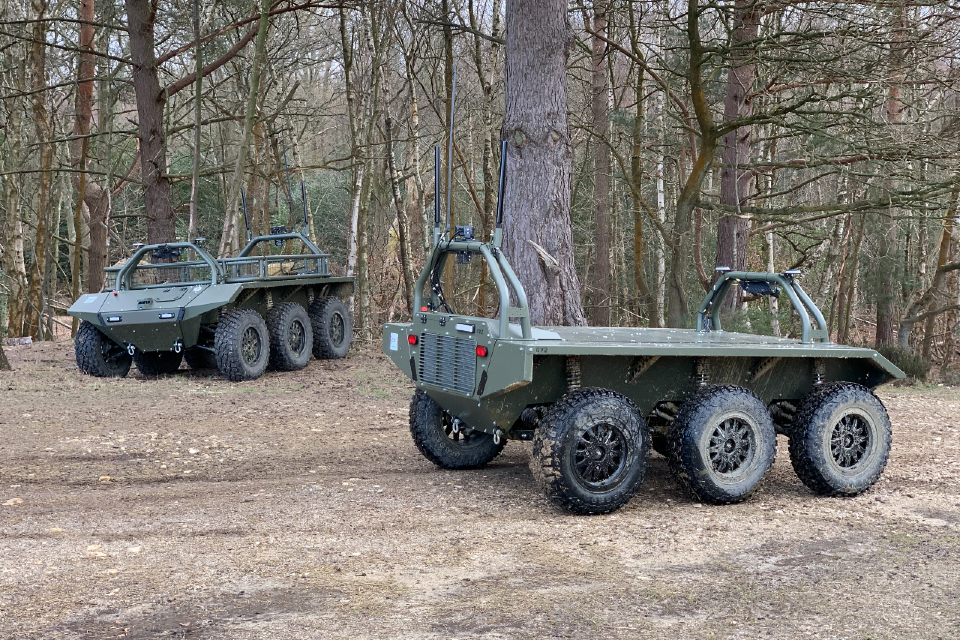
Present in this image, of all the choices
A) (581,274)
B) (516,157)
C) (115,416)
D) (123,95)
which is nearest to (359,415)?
(115,416)

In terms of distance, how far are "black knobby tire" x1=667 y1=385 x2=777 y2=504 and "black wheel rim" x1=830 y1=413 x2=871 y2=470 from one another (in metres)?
0.52

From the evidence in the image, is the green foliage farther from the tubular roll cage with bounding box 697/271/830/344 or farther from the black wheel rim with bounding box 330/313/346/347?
the black wheel rim with bounding box 330/313/346/347

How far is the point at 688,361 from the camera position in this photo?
19.4ft

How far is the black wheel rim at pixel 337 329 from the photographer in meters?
14.1

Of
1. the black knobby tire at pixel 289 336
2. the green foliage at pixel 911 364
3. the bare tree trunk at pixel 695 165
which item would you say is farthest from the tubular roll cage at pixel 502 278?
the green foliage at pixel 911 364

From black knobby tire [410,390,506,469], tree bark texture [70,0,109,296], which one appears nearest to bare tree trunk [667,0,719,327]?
black knobby tire [410,390,506,469]

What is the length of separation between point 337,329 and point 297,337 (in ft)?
3.68

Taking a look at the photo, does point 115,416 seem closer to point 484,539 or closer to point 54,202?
point 484,539

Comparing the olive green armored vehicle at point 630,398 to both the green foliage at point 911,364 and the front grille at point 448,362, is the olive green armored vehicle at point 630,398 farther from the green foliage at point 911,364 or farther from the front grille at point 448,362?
the green foliage at point 911,364

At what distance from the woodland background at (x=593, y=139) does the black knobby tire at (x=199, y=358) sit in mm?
1809

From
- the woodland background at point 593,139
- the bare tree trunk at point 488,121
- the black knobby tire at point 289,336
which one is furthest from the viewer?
the bare tree trunk at point 488,121

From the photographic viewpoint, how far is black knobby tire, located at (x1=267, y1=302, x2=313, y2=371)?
12.7 m

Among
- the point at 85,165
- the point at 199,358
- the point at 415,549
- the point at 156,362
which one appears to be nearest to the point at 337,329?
the point at 199,358

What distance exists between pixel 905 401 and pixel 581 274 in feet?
46.5
